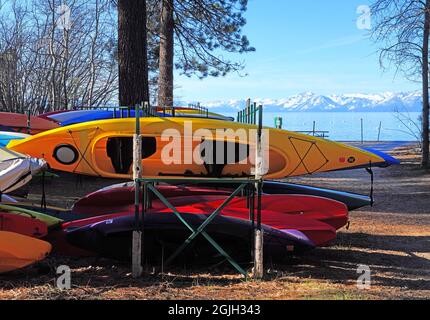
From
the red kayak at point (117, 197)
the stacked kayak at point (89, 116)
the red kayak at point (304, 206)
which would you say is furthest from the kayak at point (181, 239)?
the stacked kayak at point (89, 116)

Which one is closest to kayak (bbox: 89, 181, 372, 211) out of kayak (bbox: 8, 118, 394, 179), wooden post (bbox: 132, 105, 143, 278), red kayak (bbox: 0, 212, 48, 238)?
kayak (bbox: 8, 118, 394, 179)

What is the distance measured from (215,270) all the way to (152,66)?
16660mm

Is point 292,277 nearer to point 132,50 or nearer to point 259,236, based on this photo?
point 259,236

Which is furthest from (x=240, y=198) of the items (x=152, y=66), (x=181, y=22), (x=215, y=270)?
(x=152, y=66)

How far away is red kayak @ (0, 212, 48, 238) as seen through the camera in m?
5.84

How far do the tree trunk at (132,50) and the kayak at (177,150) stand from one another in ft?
11.7

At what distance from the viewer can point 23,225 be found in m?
5.89

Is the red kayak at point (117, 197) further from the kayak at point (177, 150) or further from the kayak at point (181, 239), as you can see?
the kayak at point (181, 239)

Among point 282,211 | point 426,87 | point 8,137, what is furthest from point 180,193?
point 426,87

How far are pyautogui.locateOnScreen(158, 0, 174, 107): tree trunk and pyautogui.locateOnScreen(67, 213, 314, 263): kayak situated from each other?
36.8 feet

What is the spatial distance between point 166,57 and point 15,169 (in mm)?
11821

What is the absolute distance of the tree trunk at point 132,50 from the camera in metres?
11.0

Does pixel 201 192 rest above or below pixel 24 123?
below
